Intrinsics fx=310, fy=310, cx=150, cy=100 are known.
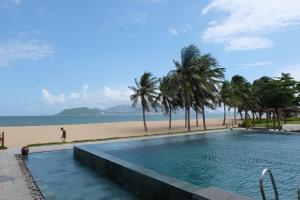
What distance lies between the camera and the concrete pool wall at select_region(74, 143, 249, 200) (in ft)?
18.9

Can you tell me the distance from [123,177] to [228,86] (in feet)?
158

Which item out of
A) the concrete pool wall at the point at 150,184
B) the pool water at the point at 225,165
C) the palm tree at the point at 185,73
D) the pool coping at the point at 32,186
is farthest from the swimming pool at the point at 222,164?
the palm tree at the point at 185,73

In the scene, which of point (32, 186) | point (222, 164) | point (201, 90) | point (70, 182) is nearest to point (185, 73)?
point (201, 90)

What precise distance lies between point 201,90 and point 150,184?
29.8 m

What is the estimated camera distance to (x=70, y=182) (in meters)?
11.8

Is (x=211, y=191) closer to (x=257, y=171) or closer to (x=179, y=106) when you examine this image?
(x=257, y=171)

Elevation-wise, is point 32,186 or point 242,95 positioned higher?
point 242,95

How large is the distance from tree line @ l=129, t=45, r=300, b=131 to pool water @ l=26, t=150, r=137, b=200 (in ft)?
74.5

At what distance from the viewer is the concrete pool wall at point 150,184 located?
5.77 meters

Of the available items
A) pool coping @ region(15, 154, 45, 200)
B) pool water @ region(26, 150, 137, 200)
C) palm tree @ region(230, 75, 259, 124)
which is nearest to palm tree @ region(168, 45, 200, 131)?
palm tree @ region(230, 75, 259, 124)

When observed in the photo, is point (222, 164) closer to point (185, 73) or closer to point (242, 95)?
point (185, 73)

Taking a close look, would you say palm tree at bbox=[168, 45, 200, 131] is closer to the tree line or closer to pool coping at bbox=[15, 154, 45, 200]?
the tree line

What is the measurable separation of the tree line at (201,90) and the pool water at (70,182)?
74.5ft

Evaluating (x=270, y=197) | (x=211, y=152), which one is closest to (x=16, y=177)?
(x=270, y=197)
